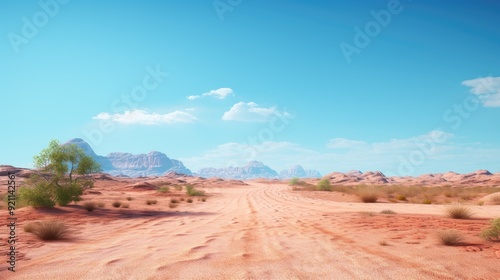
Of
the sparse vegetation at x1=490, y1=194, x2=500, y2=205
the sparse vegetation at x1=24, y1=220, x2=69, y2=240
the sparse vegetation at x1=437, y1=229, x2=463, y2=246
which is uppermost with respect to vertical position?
the sparse vegetation at x1=490, y1=194, x2=500, y2=205

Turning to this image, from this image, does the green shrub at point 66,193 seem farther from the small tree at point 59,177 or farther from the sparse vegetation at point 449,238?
the sparse vegetation at point 449,238

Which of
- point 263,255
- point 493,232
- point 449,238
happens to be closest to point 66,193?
point 263,255

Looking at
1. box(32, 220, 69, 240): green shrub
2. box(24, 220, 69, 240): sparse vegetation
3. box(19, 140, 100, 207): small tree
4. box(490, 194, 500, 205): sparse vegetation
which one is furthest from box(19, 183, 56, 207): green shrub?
box(490, 194, 500, 205): sparse vegetation

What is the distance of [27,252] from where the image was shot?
6492mm

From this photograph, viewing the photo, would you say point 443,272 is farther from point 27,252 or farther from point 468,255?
point 27,252

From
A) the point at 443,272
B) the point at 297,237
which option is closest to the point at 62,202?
the point at 297,237

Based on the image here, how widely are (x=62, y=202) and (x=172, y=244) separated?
41.0ft

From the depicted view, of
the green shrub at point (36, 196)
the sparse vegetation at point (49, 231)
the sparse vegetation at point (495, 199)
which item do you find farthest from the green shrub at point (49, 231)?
the sparse vegetation at point (495, 199)

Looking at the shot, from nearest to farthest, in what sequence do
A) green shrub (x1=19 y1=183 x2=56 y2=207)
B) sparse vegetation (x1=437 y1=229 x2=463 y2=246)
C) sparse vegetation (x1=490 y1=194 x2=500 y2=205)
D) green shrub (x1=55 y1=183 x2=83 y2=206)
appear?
sparse vegetation (x1=437 y1=229 x2=463 y2=246)
green shrub (x1=19 y1=183 x2=56 y2=207)
green shrub (x1=55 y1=183 x2=83 y2=206)
sparse vegetation (x1=490 y1=194 x2=500 y2=205)

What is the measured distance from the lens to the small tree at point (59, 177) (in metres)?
15.6

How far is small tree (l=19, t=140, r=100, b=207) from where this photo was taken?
1565 cm

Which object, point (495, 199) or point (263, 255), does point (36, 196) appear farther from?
point (495, 199)

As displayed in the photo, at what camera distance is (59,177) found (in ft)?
→ 55.9

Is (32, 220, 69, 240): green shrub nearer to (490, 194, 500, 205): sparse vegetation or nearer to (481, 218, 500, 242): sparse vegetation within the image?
(481, 218, 500, 242): sparse vegetation
